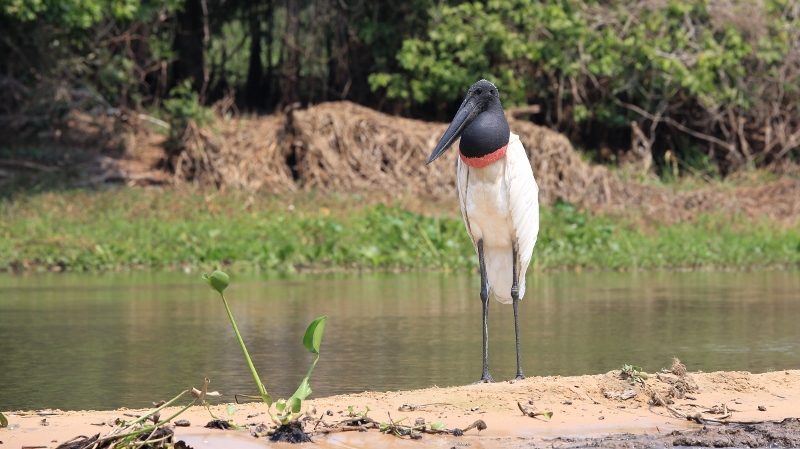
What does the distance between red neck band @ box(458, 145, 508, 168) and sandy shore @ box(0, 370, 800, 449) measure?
1263 mm

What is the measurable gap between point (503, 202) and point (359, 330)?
2469 millimetres

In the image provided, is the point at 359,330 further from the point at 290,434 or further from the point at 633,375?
the point at 290,434

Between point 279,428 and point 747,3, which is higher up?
point 747,3

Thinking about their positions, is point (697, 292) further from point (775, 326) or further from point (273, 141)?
point (273, 141)

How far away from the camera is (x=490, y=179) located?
6727 millimetres

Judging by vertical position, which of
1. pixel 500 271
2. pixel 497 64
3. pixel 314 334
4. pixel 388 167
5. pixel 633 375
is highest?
pixel 497 64

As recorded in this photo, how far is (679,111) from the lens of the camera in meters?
20.5

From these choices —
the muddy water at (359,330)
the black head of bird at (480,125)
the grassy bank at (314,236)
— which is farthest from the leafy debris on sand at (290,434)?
the grassy bank at (314,236)

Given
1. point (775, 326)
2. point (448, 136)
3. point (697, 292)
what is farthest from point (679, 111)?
point (448, 136)

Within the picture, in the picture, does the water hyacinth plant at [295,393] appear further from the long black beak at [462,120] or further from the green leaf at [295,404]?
Result: the long black beak at [462,120]

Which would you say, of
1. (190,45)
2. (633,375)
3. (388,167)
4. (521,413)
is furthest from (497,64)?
(521,413)

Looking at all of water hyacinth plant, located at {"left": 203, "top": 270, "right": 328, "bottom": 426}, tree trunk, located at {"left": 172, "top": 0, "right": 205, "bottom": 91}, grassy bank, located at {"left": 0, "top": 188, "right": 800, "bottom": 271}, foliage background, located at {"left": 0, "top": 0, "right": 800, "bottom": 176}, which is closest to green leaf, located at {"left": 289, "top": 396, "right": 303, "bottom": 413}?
water hyacinth plant, located at {"left": 203, "top": 270, "right": 328, "bottom": 426}

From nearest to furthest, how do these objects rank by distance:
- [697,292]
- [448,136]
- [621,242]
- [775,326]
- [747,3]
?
[448,136]
[775,326]
[697,292]
[621,242]
[747,3]

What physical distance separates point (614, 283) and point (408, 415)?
7.27 metres
